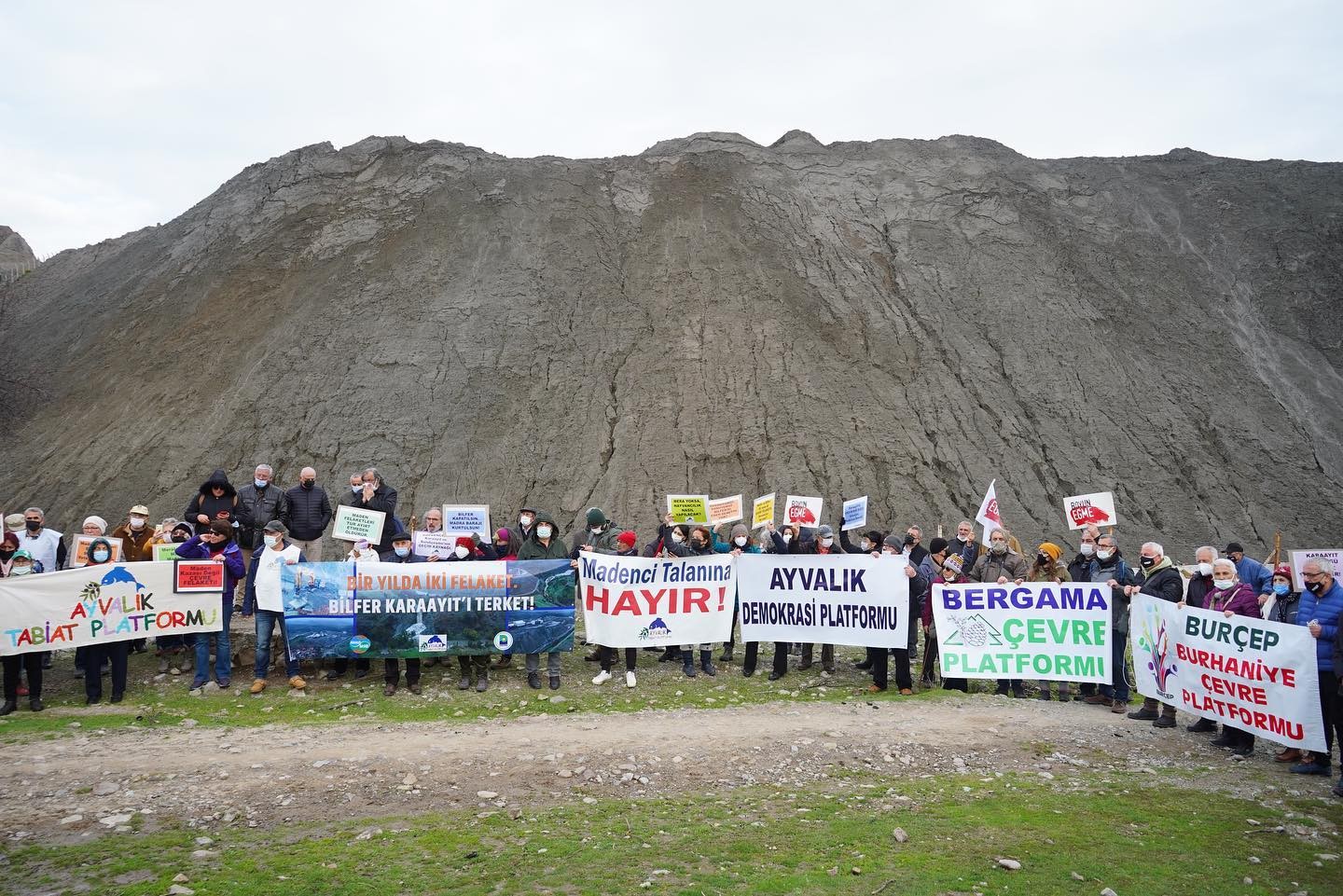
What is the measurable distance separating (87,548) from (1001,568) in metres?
11.8

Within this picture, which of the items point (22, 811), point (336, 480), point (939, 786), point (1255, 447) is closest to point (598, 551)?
point (939, 786)

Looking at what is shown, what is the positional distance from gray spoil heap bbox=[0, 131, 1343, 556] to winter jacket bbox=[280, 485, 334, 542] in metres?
8.76

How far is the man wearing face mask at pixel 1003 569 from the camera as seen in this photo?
34.9 ft

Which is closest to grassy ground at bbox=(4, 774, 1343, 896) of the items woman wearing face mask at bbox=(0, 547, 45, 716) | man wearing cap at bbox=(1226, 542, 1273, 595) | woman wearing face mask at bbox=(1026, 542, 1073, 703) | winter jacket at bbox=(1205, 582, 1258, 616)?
winter jacket at bbox=(1205, 582, 1258, 616)

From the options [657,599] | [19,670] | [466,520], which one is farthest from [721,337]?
[19,670]

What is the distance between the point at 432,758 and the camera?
305 inches

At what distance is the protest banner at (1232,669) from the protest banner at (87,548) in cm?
1239

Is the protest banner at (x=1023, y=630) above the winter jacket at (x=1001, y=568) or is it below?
below

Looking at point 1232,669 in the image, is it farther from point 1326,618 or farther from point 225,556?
point 225,556

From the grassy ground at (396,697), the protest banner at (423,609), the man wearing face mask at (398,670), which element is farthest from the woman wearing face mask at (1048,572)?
the man wearing face mask at (398,670)

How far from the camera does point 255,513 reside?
39.6 feet

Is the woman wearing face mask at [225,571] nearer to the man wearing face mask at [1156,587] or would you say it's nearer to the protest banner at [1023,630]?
the protest banner at [1023,630]

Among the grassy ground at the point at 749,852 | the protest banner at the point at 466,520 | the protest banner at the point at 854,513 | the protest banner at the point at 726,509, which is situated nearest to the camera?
the grassy ground at the point at 749,852

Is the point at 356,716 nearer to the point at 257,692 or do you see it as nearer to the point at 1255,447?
the point at 257,692
